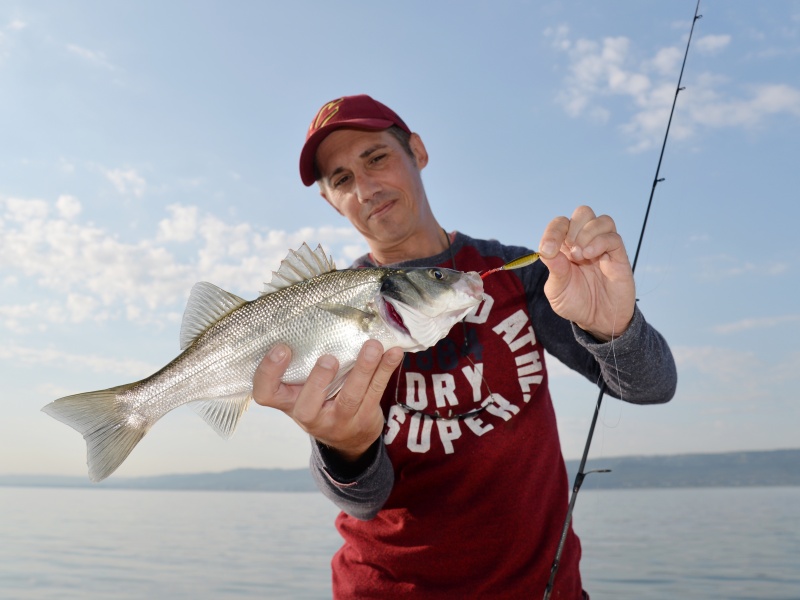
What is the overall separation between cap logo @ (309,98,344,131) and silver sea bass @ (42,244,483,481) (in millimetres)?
1444

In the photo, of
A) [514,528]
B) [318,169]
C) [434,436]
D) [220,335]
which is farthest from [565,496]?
[318,169]

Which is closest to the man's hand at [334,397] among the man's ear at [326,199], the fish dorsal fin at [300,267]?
the fish dorsal fin at [300,267]

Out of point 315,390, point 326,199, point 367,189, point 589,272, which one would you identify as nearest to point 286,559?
point 326,199

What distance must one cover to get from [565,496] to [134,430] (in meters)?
2.59

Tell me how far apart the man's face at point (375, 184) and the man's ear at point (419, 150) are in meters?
0.30

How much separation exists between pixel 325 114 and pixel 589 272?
244 cm

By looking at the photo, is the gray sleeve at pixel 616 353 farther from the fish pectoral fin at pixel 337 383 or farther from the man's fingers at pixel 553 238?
the fish pectoral fin at pixel 337 383

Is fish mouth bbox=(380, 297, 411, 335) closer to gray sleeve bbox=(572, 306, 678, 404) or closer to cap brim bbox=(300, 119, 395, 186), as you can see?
gray sleeve bbox=(572, 306, 678, 404)

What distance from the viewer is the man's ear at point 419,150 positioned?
4.80 metres

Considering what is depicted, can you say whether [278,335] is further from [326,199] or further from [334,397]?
[326,199]

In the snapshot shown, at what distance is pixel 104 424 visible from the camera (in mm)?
3211

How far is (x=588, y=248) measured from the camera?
2727 mm

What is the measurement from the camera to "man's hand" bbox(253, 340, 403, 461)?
9.60ft

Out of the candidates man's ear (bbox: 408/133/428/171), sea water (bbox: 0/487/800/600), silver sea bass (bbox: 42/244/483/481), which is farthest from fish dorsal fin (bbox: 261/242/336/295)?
sea water (bbox: 0/487/800/600)
